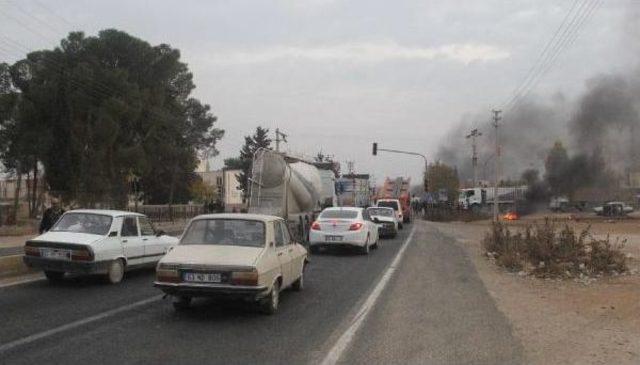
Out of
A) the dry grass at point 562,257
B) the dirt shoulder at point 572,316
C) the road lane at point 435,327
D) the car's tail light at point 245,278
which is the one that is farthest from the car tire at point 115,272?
the dry grass at point 562,257

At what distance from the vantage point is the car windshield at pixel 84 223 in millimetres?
12422

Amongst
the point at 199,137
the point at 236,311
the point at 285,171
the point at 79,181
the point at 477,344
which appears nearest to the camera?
the point at 477,344

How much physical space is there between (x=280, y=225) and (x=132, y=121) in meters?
37.5

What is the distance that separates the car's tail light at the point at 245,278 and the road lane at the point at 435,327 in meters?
1.49

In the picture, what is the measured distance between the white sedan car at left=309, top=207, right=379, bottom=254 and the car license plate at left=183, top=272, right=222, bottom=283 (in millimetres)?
11280

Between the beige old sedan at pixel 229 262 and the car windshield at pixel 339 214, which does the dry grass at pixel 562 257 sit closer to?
the car windshield at pixel 339 214

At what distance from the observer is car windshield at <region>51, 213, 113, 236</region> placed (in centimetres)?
1242

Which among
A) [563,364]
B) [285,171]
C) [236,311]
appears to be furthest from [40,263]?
[285,171]

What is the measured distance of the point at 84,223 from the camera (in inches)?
496

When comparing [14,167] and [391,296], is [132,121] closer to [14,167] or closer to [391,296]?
[14,167]

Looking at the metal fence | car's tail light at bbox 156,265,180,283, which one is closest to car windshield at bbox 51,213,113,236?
car's tail light at bbox 156,265,180,283

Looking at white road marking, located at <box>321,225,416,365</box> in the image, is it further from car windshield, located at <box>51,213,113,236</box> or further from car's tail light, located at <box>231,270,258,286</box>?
car windshield, located at <box>51,213,113,236</box>

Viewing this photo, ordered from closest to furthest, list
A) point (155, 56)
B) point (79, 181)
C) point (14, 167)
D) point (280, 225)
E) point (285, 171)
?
point (280, 225), point (285, 171), point (79, 181), point (14, 167), point (155, 56)

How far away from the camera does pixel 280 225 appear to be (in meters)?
10.6
